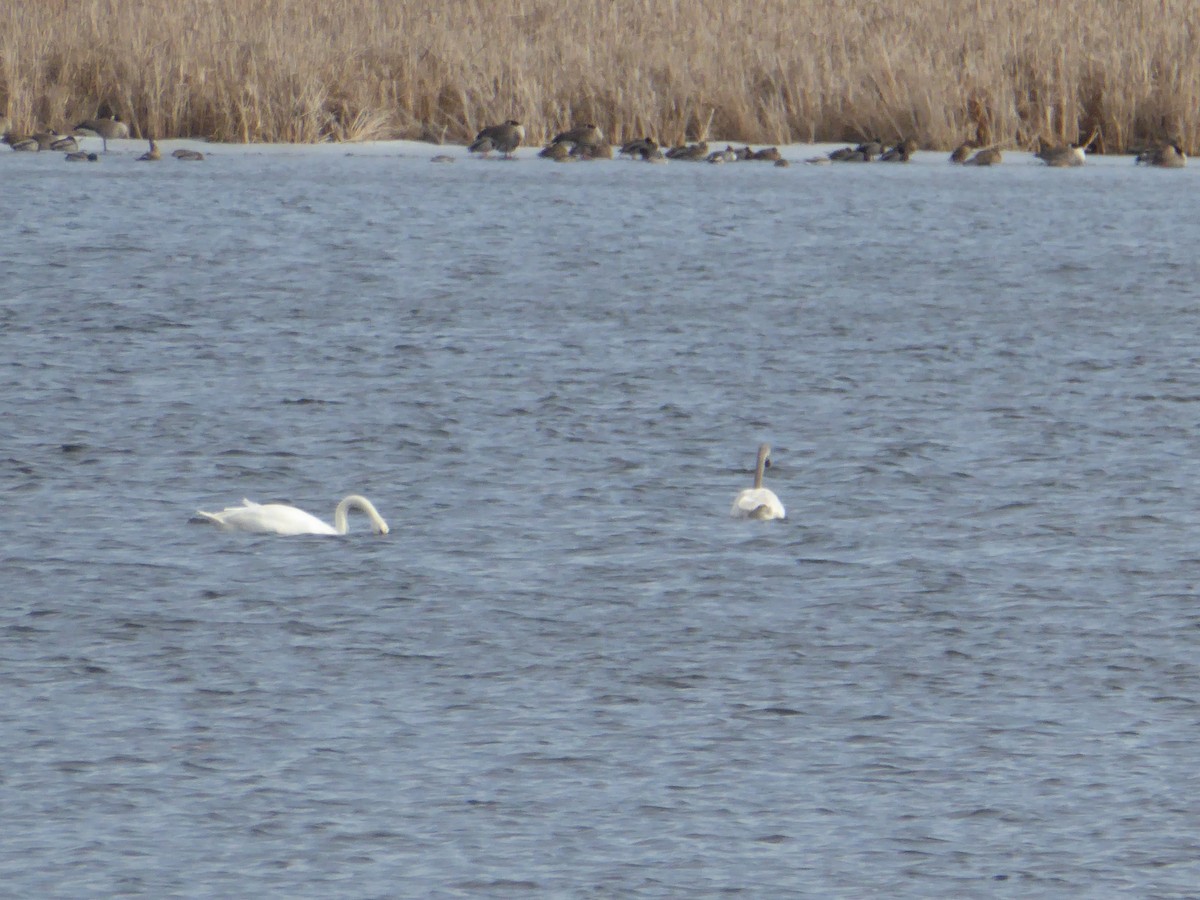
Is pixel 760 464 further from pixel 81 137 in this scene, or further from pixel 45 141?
pixel 81 137

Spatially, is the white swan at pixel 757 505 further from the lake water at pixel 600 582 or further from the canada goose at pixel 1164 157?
the canada goose at pixel 1164 157

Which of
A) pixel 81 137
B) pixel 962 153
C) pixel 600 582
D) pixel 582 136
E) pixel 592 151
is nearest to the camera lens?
pixel 600 582

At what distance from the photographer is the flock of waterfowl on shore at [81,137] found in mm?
29359

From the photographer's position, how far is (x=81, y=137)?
30906mm

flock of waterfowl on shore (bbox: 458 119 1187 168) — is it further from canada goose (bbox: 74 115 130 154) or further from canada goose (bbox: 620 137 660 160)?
canada goose (bbox: 74 115 130 154)

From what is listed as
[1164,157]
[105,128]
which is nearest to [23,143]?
[105,128]

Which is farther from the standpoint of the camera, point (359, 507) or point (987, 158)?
point (987, 158)

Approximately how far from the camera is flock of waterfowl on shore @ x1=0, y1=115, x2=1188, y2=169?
29.4 metres

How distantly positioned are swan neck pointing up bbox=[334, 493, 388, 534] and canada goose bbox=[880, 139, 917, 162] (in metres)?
19.8

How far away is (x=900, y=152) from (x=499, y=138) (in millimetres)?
5055

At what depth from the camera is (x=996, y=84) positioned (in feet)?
95.8

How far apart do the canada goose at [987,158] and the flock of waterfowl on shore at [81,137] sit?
9567 millimetres

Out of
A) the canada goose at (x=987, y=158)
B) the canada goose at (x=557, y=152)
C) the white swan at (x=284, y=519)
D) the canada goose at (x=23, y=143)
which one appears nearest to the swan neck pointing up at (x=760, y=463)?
the white swan at (x=284, y=519)

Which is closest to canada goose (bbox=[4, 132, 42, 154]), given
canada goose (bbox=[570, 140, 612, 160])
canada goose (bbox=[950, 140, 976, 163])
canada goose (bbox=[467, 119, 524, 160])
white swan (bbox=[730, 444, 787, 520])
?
canada goose (bbox=[467, 119, 524, 160])
